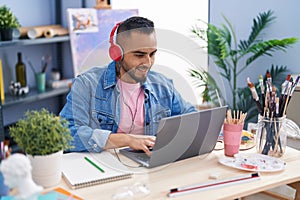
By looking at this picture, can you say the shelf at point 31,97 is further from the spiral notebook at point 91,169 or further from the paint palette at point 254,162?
the paint palette at point 254,162

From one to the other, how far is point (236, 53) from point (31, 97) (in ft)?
5.33

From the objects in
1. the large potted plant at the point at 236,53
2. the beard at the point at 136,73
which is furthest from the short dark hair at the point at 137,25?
the large potted plant at the point at 236,53

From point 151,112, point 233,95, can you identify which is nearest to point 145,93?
point 151,112

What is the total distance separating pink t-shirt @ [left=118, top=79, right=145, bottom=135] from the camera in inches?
74.9

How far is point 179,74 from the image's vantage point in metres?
2.99

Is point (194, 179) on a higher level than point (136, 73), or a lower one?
lower

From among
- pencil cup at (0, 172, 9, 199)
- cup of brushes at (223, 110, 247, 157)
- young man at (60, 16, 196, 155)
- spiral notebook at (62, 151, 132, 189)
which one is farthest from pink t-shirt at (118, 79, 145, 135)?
pencil cup at (0, 172, 9, 199)

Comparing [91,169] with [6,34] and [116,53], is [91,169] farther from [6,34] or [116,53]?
[6,34]

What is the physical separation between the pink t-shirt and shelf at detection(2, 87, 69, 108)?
1.76 metres

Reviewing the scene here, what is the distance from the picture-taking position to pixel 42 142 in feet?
4.37

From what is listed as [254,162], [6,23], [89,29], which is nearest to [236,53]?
[89,29]

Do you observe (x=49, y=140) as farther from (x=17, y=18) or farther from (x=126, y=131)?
(x=17, y=18)

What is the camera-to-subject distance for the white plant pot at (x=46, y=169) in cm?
135

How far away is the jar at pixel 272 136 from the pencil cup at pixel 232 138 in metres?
0.07
